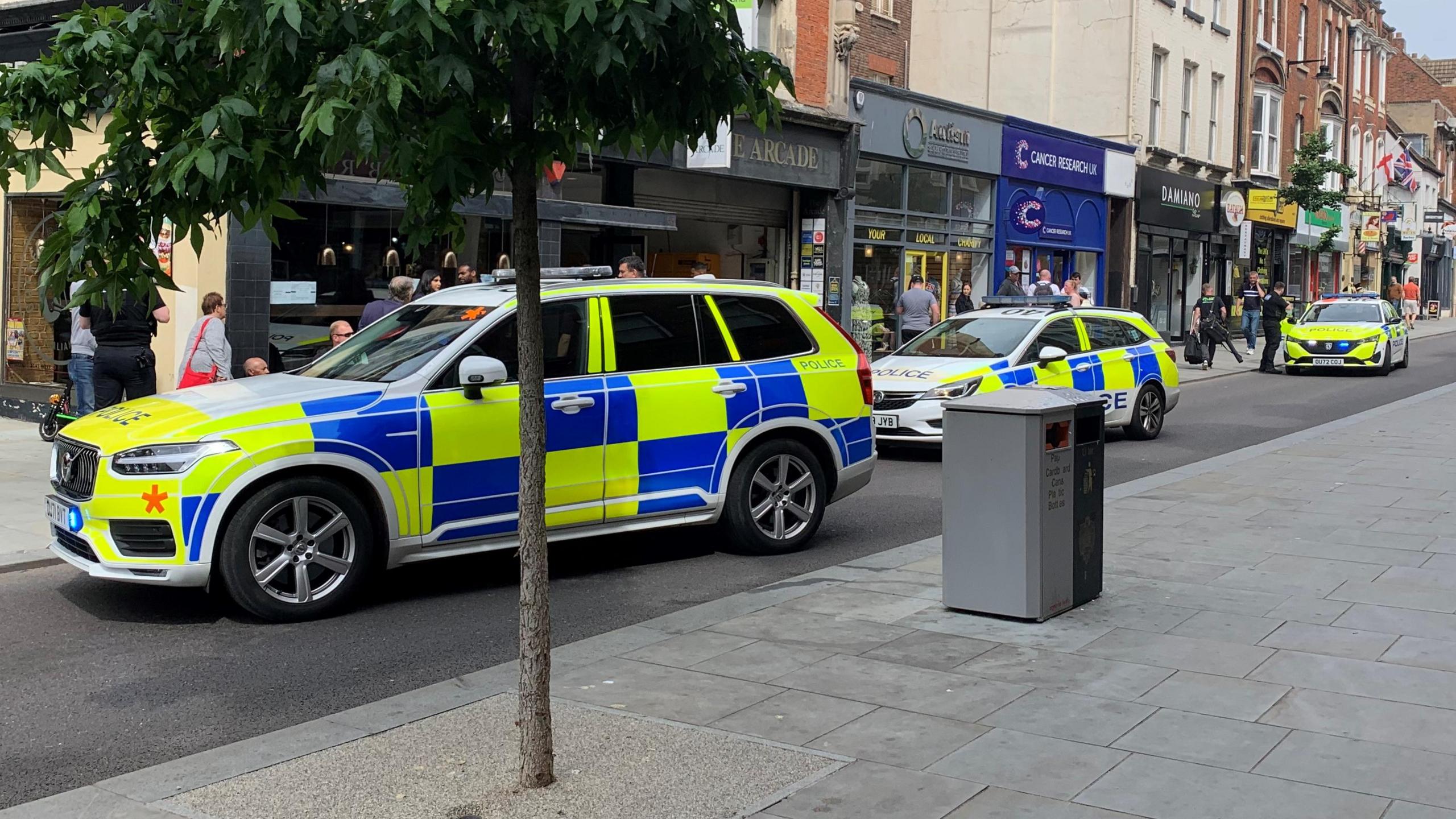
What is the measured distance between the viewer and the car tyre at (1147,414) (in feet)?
52.1

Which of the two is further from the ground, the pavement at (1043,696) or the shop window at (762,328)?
the shop window at (762,328)

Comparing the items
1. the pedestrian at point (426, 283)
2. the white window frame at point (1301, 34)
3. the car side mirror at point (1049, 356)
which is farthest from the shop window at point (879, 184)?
the white window frame at point (1301, 34)

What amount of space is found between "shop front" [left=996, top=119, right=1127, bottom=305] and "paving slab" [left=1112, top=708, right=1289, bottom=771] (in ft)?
77.9

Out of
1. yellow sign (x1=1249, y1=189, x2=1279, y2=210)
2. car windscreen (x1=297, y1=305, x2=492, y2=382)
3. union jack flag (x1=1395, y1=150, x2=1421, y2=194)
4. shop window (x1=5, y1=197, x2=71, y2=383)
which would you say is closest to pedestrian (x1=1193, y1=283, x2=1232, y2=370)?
yellow sign (x1=1249, y1=189, x2=1279, y2=210)

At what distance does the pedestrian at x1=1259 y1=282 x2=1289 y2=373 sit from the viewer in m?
28.1

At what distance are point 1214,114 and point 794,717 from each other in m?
37.9

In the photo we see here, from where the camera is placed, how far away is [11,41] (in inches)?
588

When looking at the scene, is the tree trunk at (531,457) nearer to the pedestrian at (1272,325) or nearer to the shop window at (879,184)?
the shop window at (879,184)

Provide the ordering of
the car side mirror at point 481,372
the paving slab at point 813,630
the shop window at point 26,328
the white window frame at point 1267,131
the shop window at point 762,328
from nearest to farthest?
the paving slab at point 813,630
the car side mirror at point 481,372
the shop window at point 762,328
the shop window at point 26,328
the white window frame at point 1267,131

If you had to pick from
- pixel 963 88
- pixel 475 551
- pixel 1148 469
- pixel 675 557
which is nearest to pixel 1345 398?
pixel 1148 469

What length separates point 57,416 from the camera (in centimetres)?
1362

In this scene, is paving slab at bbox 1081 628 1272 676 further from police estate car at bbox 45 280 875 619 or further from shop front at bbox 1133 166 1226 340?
shop front at bbox 1133 166 1226 340

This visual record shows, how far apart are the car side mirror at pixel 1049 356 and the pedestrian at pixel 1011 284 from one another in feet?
34.2

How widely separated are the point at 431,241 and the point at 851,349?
5385mm
